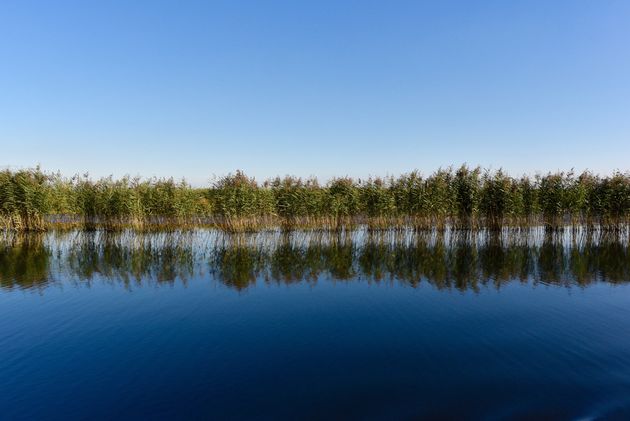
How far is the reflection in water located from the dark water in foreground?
240mm

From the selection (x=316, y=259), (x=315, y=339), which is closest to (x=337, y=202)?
(x=316, y=259)

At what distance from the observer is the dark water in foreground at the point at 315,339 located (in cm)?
816

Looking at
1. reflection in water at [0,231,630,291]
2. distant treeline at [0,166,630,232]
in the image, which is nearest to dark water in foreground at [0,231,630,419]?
reflection in water at [0,231,630,291]

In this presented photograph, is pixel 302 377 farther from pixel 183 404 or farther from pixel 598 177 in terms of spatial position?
pixel 598 177

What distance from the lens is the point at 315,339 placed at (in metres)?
11.7

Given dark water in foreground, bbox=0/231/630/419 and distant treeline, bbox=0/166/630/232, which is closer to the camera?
dark water in foreground, bbox=0/231/630/419

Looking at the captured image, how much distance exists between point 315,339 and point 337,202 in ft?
92.8

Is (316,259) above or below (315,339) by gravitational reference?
above

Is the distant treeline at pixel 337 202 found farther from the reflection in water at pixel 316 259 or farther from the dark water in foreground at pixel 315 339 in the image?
the dark water in foreground at pixel 315 339

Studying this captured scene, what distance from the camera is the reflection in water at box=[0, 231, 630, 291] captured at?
19.5 metres

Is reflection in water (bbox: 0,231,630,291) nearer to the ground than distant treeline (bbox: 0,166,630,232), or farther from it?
nearer to the ground

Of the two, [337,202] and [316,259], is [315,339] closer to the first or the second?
[316,259]

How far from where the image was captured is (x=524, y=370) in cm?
948

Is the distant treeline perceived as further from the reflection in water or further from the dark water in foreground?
the dark water in foreground
